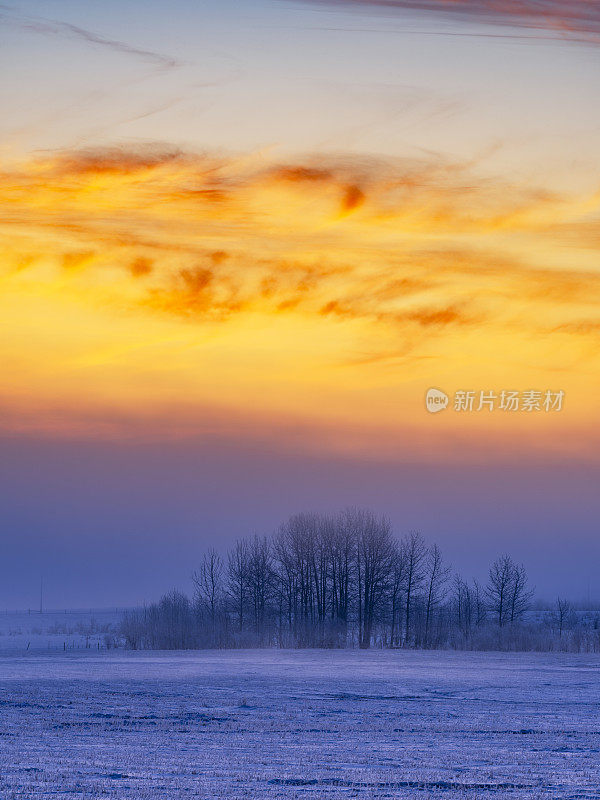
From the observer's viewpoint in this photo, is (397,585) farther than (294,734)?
Yes

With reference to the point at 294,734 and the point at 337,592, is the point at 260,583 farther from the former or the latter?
the point at 294,734

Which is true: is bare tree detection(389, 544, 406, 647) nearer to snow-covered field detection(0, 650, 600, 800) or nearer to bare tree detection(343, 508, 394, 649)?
bare tree detection(343, 508, 394, 649)

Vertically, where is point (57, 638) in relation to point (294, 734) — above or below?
below

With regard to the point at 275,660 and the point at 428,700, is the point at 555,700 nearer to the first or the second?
the point at 428,700

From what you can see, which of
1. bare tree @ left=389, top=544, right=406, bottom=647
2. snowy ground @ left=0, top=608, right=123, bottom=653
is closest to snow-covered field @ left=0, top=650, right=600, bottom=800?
snowy ground @ left=0, top=608, right=123, bottom=653

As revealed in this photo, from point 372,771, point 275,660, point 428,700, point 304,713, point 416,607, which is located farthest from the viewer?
point 416,607

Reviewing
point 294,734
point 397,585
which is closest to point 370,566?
point 397,585

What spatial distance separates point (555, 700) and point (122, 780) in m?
21.6

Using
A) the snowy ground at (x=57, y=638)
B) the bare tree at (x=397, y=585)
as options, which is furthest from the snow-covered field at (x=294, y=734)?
the bare tree at (x=397, y=585)

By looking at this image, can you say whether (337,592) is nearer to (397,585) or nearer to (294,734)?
(397,585)

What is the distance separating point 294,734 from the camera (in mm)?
22719

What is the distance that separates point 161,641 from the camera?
73.3 metres

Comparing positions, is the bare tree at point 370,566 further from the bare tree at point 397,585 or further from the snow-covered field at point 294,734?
the snow-covered field at point 294,734

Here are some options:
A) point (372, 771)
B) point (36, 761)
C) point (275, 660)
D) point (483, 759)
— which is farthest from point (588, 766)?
point (275, 660)
